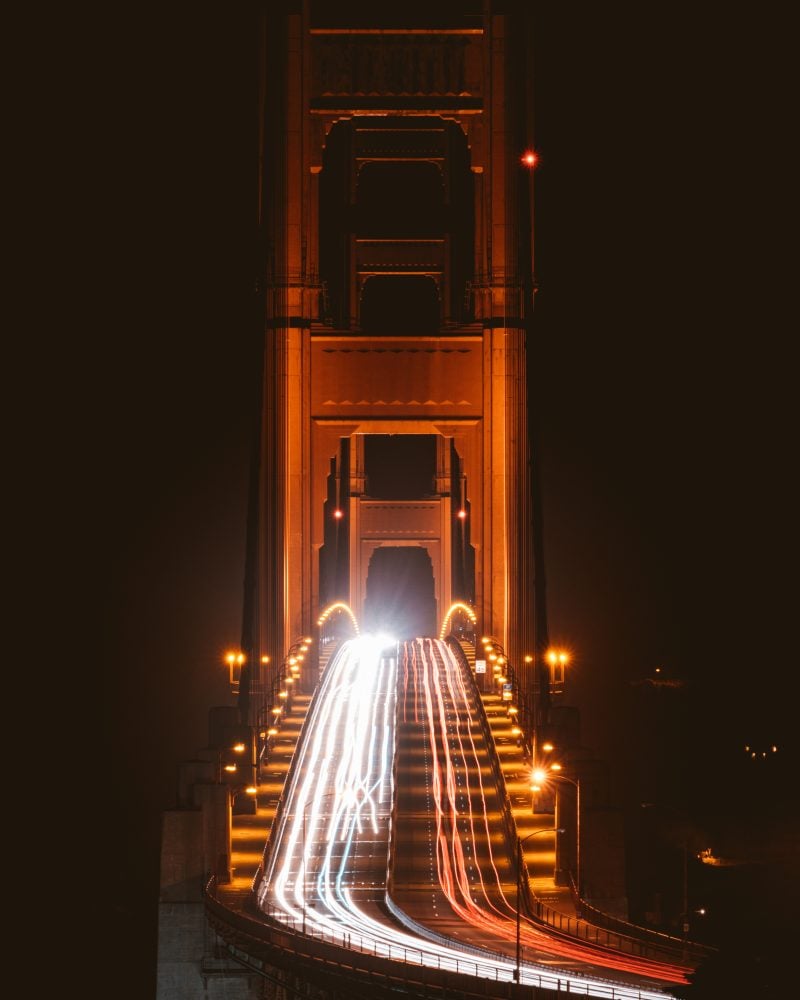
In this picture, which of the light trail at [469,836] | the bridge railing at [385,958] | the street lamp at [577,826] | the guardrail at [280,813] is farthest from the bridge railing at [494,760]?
the bridge railing at [385,958]

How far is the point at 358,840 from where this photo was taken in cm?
5209

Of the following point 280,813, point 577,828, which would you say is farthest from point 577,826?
point 280,813

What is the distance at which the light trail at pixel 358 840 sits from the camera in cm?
3550

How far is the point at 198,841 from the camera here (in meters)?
47.1

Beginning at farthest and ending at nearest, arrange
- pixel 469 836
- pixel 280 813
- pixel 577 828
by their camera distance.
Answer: pixel 469 836 < pixel 280 813 < pixel 577 828

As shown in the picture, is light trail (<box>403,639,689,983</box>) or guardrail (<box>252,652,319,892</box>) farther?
guardrail (<box>252,652,319,892</box>)

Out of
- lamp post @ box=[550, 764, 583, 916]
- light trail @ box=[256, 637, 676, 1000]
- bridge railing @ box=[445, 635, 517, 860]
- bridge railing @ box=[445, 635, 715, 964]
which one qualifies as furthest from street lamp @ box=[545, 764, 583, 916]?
light trail @ box=[256, 637, 676, 1000]

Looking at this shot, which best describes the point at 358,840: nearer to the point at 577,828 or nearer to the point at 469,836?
the point at 469,836

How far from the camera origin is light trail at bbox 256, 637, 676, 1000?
35.5m

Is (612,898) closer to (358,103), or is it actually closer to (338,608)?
(358,103)

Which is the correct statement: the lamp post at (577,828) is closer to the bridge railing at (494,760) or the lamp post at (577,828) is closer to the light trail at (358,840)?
the bridge railing at (494,760)

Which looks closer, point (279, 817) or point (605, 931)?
point (605, 931)

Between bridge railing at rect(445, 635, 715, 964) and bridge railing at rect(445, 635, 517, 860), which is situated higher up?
bridge railing at rect(445, 635, 517, 860)

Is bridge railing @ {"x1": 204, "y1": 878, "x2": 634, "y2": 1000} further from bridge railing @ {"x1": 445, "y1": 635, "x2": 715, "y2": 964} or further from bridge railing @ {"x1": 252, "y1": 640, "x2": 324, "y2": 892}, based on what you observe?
bridge railing @ {"x1": 252, "y1": 640, "x2": 324, "y2": 892}
